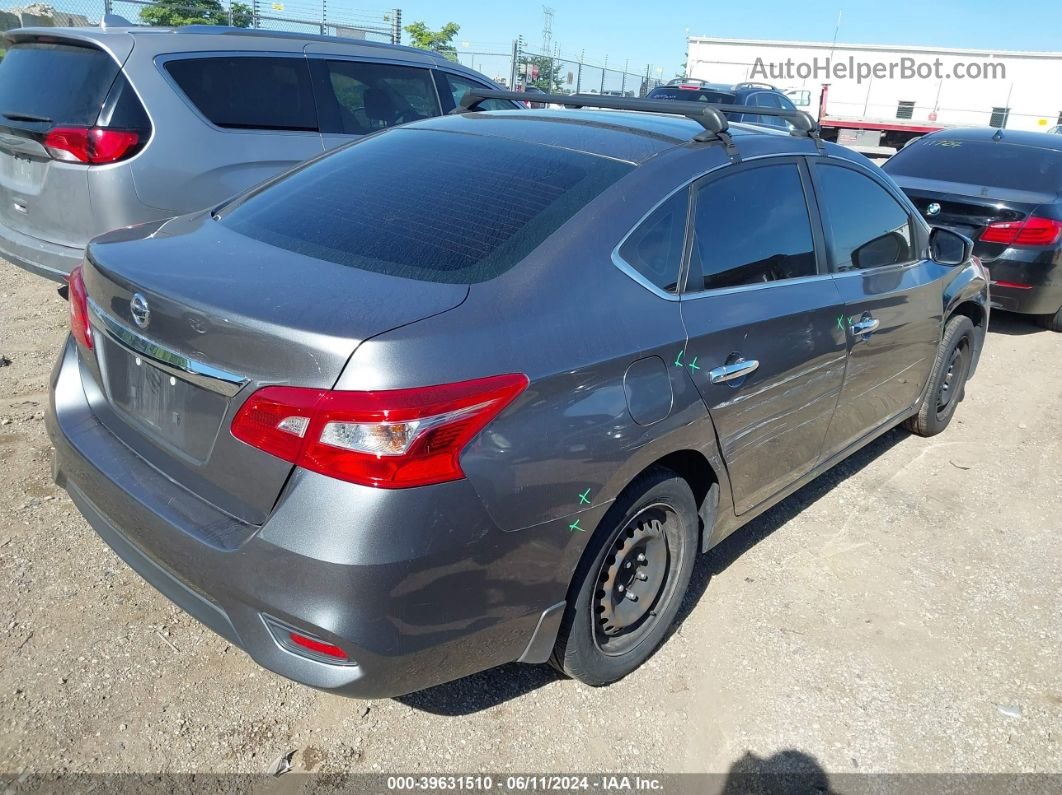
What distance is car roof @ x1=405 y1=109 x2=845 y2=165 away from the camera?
272 centimetres

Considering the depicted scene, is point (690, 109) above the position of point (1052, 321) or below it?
above

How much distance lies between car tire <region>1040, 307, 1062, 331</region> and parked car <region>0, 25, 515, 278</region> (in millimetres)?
6361

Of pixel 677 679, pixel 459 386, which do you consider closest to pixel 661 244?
pixel 459 386

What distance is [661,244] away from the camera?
8.27 feet

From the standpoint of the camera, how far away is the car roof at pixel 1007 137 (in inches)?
291

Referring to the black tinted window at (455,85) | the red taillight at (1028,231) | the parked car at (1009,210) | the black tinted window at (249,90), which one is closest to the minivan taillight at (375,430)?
the black tinted window at (249,90)

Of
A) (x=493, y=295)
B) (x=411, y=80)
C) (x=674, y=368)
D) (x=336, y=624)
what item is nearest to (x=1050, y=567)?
(x=674, y=368)

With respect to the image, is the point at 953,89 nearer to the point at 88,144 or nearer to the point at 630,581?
the point at 88,144

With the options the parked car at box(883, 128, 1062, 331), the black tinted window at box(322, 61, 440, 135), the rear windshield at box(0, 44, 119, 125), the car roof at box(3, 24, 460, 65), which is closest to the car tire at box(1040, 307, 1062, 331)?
the parked car at box(883, 128, 1062, 331)

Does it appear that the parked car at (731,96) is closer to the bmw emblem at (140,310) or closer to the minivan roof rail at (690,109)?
the minivan roof rail at (690,109)

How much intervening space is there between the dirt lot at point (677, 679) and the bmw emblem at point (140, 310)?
1.14 meters

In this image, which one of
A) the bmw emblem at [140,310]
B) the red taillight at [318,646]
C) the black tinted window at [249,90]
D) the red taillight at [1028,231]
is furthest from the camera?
the red taillight at [1028,231]

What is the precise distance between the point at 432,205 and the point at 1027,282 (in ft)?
19.3

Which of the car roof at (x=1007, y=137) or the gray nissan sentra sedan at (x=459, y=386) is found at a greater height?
the car roof at (x=1007, y=137)
